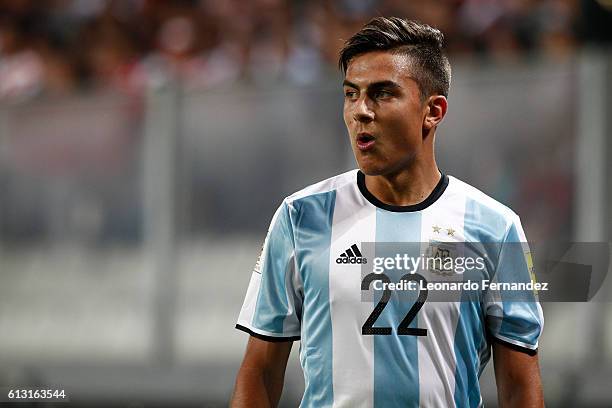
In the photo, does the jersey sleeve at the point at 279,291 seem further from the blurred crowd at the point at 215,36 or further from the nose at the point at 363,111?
the blurred crowd at the point at 215,36

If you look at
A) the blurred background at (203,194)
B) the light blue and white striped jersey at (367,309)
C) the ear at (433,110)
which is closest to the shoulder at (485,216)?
the light blue and white striped jersey at (367,309)

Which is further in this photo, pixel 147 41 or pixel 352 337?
pixel 147 41

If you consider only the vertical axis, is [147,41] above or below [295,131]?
above

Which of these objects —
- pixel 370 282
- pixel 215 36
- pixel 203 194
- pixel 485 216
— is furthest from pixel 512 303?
pixel 215 36

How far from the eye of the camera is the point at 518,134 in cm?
516

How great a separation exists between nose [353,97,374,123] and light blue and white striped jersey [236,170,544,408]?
25 centimetres

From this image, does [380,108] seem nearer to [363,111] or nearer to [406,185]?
[363,111]

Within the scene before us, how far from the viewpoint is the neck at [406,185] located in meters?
2.92

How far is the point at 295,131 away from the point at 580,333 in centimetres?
177

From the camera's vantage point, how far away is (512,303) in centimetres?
286

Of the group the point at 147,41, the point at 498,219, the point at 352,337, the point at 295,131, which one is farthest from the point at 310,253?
the point at 147,41

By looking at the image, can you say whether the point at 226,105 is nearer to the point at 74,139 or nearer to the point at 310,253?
the point at 74,139

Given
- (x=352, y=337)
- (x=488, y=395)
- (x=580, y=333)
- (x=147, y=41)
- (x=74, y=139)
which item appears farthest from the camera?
(x=147, y=41)

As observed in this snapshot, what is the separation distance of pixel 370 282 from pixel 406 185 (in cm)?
29
